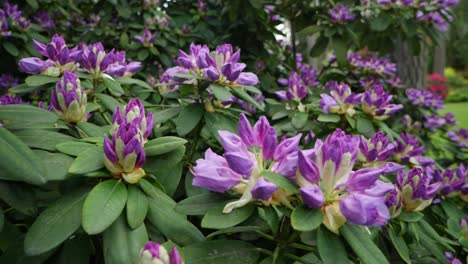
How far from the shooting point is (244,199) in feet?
2.67

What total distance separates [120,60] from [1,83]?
1.34 meters

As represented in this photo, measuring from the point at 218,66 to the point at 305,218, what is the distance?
2.18 ft

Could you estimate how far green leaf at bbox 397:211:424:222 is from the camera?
1139mm

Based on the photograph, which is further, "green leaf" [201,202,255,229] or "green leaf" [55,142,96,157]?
"green leaf" [55,142,96,157]

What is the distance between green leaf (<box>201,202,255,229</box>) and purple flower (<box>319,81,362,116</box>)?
0.92 m

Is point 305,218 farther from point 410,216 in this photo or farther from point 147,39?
point 147,39

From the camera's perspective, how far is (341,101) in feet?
5.51

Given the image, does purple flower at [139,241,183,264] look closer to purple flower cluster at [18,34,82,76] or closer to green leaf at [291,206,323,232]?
green leaf at [291,206,323,232]

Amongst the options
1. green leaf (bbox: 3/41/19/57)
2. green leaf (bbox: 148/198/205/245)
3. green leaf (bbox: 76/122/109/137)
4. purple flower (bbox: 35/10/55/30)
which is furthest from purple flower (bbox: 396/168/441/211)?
purple flower (bbox: 35/10/55/30)

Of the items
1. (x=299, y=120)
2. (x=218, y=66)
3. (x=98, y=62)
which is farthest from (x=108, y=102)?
(x=299, y=120)

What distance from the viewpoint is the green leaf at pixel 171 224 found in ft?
2.88

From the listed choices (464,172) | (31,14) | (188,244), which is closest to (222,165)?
(188,244)

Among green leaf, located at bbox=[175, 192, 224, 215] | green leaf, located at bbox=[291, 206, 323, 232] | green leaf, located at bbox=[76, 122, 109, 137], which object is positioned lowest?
green leaf, located at bbox=[175, 192, 224, 215]

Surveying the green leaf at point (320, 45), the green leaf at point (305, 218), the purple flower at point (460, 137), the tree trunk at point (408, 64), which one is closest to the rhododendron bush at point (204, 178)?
the green leaf at point (305, 218)
